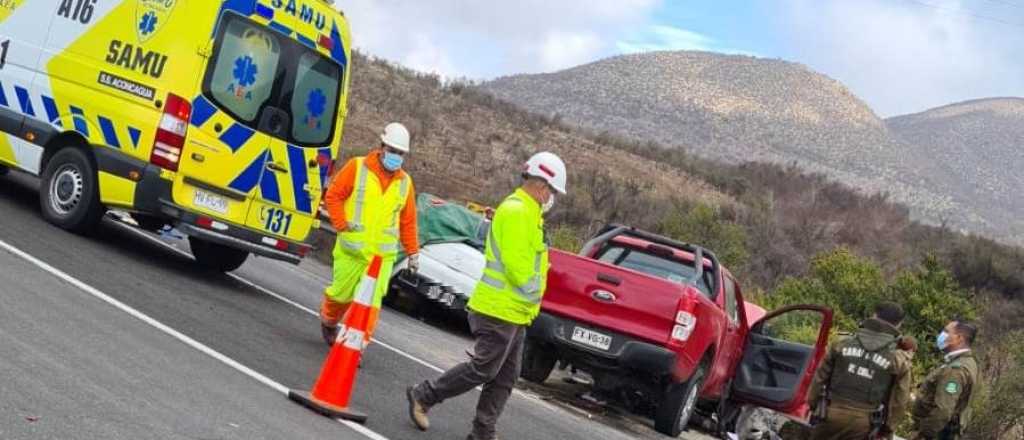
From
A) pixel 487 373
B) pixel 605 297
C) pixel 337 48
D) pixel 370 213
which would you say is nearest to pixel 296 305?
pixel 337 48

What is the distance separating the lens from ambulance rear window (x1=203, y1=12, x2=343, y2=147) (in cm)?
1164

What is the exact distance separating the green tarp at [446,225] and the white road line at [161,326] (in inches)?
220

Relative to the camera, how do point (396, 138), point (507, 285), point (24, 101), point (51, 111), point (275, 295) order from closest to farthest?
point (507, 285) < point (396, 138) < point (51, 111) < point (24, 101) < point (275, 295)

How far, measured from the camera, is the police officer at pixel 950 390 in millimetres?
9773

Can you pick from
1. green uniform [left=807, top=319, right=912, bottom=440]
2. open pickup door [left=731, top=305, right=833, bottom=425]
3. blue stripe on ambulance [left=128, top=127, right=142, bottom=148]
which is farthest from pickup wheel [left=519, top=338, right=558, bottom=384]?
blue stripe on ambulance [left=128, top=127, right=142, bottom=148]

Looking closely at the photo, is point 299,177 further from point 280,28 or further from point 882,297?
point 882,297

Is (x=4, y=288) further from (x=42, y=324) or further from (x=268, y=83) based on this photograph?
(x=268, y=83)

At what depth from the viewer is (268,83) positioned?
12016mm

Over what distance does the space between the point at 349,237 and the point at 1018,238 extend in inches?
3446

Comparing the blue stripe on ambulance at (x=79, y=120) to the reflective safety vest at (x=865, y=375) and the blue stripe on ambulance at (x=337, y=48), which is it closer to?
the blue stripe on ambulance at (x=337, y=48)

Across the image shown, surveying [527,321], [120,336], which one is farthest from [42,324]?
[527,321]

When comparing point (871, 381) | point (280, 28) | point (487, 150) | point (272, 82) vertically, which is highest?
point (487, 150)

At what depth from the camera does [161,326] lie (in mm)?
9195

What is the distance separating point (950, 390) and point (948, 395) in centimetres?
4
